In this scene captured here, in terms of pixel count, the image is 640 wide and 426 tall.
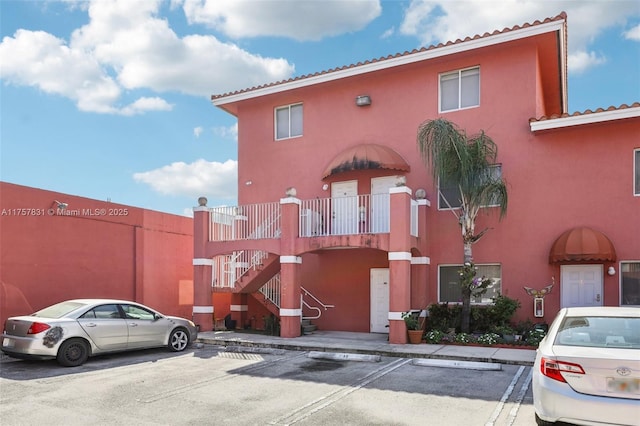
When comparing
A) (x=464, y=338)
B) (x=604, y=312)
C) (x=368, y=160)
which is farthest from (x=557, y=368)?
(x=368, y=160)

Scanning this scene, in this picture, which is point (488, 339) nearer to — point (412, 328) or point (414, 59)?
point (412, 328)

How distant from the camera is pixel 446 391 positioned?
8219 millimetres

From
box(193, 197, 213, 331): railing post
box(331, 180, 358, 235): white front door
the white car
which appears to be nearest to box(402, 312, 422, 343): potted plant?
box(331, 180, 358, 235): white front door

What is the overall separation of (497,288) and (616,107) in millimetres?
5467

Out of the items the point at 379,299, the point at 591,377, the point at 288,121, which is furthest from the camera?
the point at 288,121

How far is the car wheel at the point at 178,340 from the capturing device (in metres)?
12.2

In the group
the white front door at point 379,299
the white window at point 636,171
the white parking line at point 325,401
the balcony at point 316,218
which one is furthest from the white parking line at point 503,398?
the white window at point 636,171

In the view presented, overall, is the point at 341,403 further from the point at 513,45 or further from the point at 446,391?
the point at 513,45

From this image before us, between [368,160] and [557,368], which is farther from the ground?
[368,160]

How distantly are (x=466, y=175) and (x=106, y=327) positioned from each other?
9209mm

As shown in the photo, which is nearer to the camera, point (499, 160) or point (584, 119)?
point (584, 119)

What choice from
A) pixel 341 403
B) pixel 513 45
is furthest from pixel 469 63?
pixel 341 403

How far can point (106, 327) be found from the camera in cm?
1078

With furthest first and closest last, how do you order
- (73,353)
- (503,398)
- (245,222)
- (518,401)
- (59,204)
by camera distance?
(245,222) → (59,204) → (73,353) → (503,398) → (518,401)
